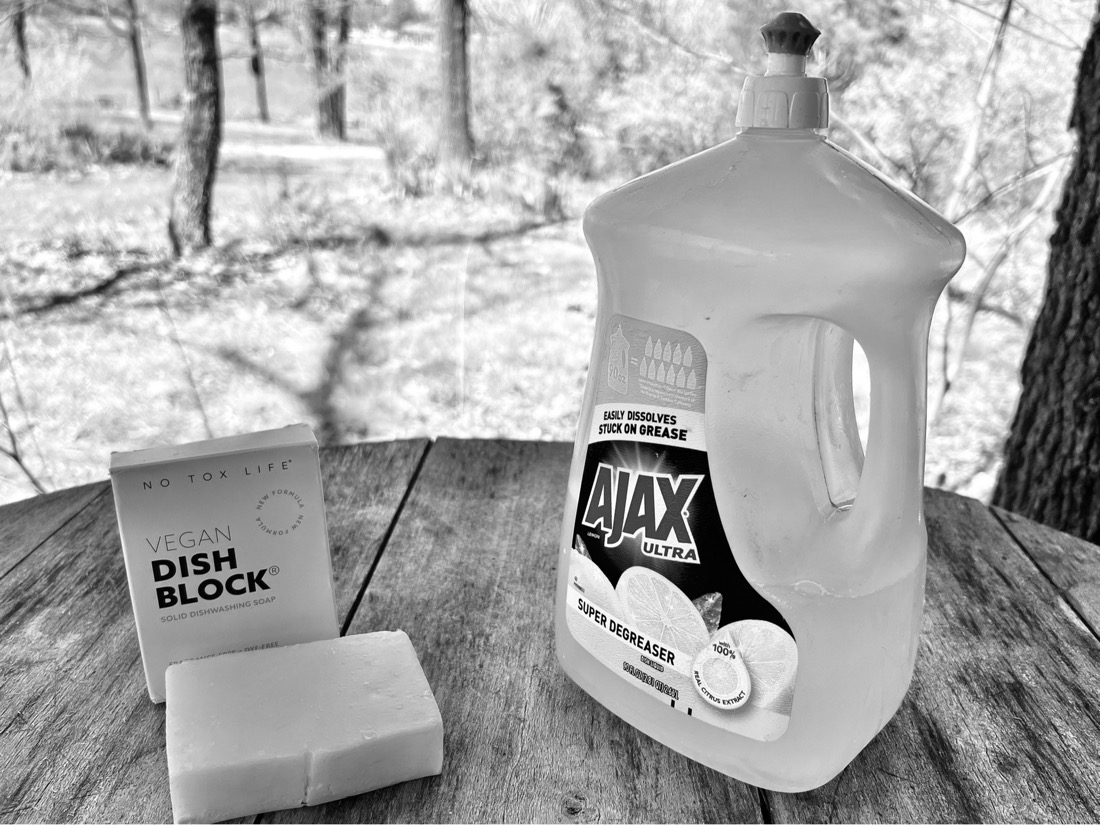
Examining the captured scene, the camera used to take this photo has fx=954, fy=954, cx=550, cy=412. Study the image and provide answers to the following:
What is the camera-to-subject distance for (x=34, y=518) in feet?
2.65

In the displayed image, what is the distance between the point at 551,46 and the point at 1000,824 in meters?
2.26

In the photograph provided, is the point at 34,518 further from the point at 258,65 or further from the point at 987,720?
the point at 258,65

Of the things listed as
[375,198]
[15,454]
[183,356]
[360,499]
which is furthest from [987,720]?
[375,198]

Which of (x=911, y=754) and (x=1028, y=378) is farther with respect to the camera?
(x=1028, y=378)

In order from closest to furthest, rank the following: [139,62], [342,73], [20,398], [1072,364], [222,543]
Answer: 1. [222,543]
2. [1072,364]
3. [20,398]
4. [139,62]
5. [342,73]

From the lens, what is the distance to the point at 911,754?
0.55m

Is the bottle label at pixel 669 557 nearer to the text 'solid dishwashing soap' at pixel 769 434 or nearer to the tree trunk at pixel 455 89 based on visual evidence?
the text 'solid dishwashing soap' at pixel 769 434

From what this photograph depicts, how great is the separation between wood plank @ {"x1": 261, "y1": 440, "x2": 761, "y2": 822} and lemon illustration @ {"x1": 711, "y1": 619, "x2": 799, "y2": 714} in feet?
0.19

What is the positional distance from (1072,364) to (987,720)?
75 centimetres

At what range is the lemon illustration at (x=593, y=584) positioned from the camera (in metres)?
0.56

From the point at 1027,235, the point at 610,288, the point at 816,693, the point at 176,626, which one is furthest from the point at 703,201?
the point at 1027,235

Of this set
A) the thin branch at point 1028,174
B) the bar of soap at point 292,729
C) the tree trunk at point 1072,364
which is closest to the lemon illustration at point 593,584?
the bar of soap at point 292,729

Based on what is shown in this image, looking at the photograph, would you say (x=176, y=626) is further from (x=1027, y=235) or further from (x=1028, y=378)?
(x=1027, y=235)

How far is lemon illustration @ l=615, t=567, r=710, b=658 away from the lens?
0.52 metres
